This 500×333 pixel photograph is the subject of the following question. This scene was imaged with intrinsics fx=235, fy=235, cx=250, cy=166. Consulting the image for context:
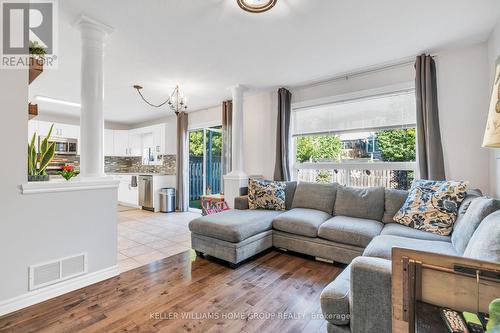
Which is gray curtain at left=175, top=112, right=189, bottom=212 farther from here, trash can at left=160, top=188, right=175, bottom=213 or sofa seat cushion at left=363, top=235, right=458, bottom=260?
sofa seat cushion at left=363, top=235, right=458, bottom=260

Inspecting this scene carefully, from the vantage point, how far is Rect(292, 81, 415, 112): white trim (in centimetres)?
309

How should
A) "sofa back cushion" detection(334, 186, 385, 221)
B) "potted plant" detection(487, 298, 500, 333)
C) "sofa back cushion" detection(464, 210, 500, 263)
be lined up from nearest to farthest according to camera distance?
"potted plant" detection(487, 298, 500, 333) → "sofa back cushion" detection(464, 210, 500, 263) → "sofa back cushion" detection(334, 186, 385, 221)

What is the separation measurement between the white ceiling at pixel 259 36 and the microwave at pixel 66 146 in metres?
2.41

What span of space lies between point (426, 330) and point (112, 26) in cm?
306

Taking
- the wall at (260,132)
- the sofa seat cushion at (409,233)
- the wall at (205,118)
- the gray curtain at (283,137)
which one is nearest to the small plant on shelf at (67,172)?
the gray curtain at (283,137)

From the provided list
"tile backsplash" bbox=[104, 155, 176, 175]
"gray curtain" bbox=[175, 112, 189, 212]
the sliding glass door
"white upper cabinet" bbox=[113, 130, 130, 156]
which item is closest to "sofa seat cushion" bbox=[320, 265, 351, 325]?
the sliding glass door

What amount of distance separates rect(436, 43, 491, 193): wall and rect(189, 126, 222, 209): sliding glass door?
171 inches

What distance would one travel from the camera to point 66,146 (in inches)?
235

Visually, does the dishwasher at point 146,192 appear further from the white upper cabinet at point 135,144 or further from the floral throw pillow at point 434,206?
the floral throw pillow at point 434,206

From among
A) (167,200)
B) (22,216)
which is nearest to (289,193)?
(22,216)

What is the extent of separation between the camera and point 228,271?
8.25 ft

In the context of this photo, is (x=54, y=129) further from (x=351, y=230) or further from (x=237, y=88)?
(x=351, y=230)

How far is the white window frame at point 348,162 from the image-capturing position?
311 centimetres

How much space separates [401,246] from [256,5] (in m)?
2.33
